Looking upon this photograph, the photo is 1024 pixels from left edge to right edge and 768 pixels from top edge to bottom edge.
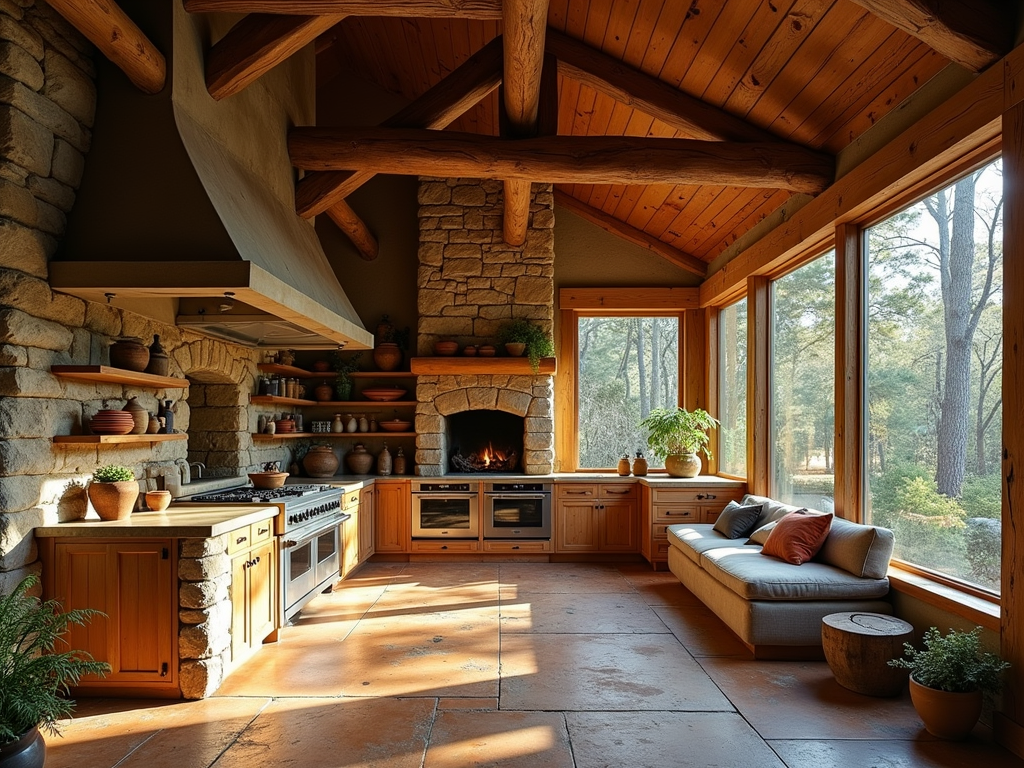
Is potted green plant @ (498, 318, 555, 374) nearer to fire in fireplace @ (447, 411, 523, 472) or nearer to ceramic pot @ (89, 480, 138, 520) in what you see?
fire in fireplace @ (447, 411, 523, 472)

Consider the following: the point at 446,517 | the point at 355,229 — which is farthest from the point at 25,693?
the point at 355,229

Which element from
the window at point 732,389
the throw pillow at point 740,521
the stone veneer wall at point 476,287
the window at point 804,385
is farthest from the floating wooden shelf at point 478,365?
the throw pillow at point 740,521

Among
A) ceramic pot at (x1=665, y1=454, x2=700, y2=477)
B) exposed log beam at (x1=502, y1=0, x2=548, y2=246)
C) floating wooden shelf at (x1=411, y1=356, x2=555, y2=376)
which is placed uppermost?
exposed log beam at (x1=502, y1=0, x2=548, y2=246)

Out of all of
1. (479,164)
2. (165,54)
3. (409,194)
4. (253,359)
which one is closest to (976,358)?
(479,164)

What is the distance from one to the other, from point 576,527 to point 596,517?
22cm

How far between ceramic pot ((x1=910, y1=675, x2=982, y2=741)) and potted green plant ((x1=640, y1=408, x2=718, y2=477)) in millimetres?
3732

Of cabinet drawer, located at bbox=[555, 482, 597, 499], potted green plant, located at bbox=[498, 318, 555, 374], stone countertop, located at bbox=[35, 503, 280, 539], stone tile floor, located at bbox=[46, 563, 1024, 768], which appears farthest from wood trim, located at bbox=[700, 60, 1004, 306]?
stone countertop, located at bbox=[35, 503, 280, 539]

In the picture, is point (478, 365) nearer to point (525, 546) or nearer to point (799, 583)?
point (525, 546)

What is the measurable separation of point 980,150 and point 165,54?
13.7 feet

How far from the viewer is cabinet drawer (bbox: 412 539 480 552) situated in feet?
22.3

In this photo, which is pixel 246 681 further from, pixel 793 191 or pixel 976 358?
pixel 793 191

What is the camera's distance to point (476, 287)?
7.23 metres

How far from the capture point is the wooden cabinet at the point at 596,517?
6809 millimetres

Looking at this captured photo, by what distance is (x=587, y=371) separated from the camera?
7664 mm
